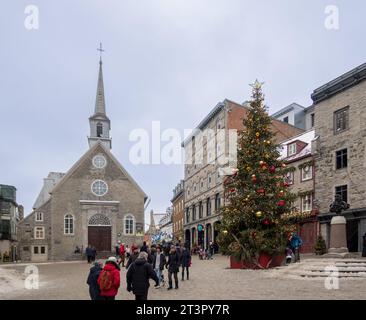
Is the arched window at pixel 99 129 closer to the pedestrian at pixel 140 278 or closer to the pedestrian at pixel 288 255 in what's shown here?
the pedestrian at pixel 288 255

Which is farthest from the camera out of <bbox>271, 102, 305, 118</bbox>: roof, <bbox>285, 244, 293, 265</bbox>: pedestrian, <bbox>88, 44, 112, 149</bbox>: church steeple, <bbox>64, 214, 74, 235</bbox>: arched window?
<bbox>88, 44, 112, 149</bbox>: church steeple

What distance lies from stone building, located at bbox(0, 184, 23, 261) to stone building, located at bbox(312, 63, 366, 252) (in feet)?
117

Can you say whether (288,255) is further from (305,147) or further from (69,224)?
(69,224)

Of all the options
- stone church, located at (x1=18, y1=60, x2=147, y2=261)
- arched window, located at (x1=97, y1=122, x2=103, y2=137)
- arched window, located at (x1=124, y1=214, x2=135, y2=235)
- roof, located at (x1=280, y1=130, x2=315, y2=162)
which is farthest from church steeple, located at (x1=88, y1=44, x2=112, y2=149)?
roof, located at (x1=280, y1=130, x2=315, y2=162)

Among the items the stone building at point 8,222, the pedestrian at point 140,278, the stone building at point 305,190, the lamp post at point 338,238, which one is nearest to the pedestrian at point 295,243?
the lamp post at point 338,238

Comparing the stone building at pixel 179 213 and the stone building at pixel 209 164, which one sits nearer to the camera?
the stone building at pixel 209 164

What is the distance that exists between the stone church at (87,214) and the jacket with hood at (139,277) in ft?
125

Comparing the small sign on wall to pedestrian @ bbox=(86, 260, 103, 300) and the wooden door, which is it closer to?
the wooden door

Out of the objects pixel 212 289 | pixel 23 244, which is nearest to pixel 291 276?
pixel 212 289

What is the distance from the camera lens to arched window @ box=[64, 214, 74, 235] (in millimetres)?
46406

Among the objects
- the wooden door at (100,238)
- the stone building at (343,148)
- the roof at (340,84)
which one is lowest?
the wooden door at (100,238)

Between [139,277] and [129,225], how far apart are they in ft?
130

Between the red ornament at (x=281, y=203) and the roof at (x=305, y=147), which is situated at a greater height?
the roof at (x=305, y=147)

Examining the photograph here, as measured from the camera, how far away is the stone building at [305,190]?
3312cm
